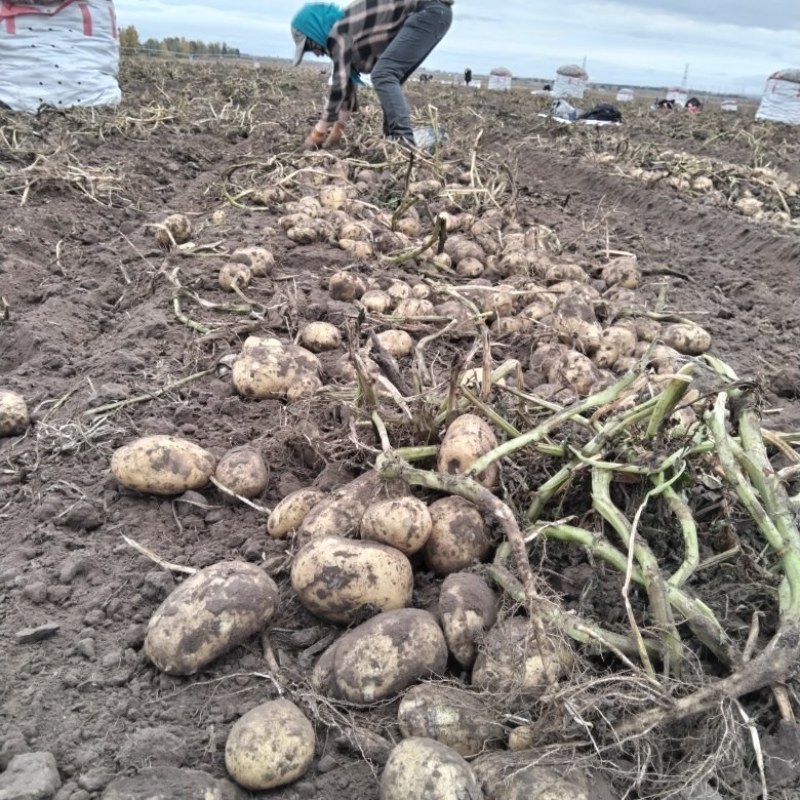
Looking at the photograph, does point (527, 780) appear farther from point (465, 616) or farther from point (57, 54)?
point (57, 54)

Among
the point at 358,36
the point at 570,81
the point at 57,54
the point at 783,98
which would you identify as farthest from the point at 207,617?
the point at 570,81

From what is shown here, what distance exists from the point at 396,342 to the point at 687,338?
1.29 meters

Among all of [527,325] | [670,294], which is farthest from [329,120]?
[527,325]

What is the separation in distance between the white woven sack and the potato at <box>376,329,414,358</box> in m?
6.32

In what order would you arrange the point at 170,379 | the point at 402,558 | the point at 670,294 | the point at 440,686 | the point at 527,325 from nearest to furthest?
1. the point at 440,686
2. the point at 402,558
3. the point at 170,379
4. the point at 527,325
5. the point at 670,294

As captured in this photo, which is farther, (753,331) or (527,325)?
(753,331)

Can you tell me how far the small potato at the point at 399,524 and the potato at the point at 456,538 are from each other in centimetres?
3

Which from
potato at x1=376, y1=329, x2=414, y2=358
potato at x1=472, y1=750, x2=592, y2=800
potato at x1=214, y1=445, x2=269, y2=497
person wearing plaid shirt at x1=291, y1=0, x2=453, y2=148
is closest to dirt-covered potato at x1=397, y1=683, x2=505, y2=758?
potato at x1=472, y1=750, x2=592, y2=800

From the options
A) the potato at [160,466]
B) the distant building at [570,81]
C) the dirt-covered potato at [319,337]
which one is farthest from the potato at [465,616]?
the distant building at [570,81]

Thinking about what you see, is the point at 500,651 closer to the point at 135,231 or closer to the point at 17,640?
the point at 17,640

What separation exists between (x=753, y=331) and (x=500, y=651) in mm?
2890

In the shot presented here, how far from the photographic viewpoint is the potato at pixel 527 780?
1170mm

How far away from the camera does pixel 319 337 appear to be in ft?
9.03

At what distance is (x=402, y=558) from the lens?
1.59 m
